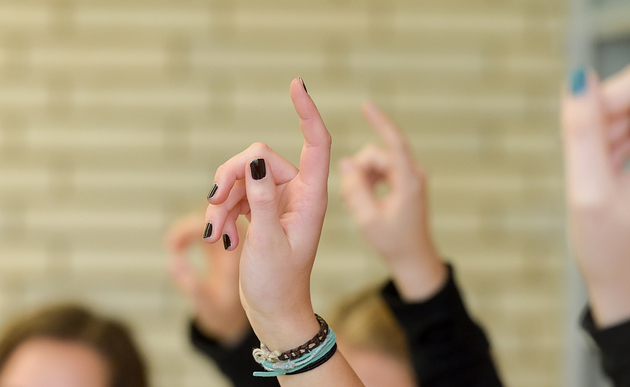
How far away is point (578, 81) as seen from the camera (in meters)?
0.74

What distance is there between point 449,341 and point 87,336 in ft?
2.20

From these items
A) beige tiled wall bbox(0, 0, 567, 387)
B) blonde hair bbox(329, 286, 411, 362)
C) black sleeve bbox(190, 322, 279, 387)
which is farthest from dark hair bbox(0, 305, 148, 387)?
beige tiled wall bbox(0, 0, 567, 387)

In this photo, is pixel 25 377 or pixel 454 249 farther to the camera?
pixel 454 249

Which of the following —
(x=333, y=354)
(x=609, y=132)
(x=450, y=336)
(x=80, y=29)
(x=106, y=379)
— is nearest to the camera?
(x=333, y=354)

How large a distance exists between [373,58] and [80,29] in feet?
3.09

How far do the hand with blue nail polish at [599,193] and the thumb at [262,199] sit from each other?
→ 1.21ft

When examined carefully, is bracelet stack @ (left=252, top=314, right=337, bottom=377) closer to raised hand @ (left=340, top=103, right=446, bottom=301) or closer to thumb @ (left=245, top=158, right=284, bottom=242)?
thumb @ (left=245, top=158, right=284, bottom=242)

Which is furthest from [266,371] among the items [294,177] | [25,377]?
[25,377]

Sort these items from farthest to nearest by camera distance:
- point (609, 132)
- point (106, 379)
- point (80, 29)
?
point (80, 29) → point (106, 379) → point (609, 132)

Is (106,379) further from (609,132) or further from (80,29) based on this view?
(80,29)

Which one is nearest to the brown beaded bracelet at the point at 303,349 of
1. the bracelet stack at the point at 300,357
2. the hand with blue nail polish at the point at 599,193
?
the bracelet stack at the point at 300,357

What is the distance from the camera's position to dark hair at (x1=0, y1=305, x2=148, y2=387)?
1.24m

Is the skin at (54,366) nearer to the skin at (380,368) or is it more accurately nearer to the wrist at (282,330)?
the skin at (380,368)

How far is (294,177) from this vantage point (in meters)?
0.59
